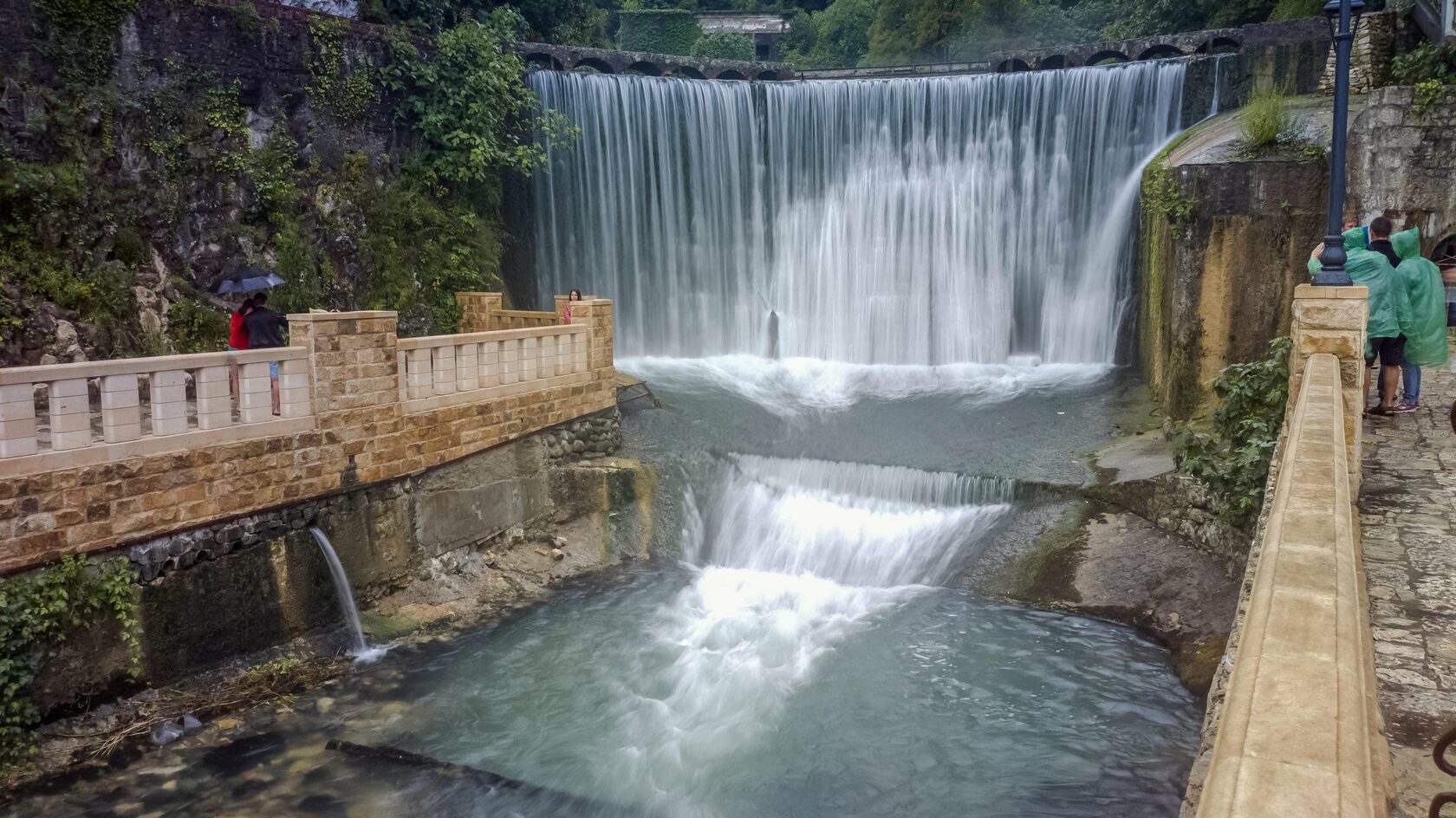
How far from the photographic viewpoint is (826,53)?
121ft

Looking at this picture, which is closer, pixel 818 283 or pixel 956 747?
pixel 956 747

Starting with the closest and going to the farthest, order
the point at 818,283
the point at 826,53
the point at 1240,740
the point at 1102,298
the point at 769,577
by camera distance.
Result: the point at 1240,740 → the point at 769,577 → the point at 1102,298 → the point at 818,283 → the point at 826,53

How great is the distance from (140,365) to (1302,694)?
8191 millimetres

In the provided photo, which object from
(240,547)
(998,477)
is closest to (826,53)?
(998,477)

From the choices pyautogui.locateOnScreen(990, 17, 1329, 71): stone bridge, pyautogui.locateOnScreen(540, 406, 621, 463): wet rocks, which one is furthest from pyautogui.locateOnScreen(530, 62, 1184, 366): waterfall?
pyautogui.locateOnScreen(540, 406, 621, 463): wet rocks

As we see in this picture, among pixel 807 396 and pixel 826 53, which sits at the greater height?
pixel 826 53

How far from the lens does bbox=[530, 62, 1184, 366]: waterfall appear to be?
1844 cm

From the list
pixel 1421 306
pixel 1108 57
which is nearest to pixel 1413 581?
pixel 1421 306

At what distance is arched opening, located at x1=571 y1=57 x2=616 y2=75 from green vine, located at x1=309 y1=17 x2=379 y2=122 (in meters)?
5.76

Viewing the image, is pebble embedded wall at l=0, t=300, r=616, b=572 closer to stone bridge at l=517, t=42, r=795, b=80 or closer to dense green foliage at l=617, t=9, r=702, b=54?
stone bridge at l=517, t=42, r=795, b=80

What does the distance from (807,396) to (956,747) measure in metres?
9.27

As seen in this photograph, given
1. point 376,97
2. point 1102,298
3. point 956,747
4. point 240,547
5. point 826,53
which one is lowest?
point 956,747

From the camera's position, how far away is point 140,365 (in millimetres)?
7996

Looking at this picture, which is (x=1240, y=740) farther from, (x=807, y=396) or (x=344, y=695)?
(x=807, y=396)
